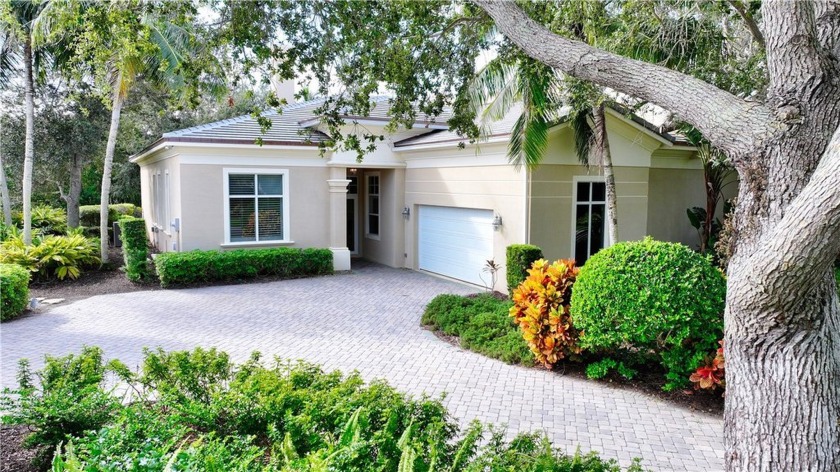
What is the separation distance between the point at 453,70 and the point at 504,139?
12.5 ft

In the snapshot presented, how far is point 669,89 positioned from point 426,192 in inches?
451

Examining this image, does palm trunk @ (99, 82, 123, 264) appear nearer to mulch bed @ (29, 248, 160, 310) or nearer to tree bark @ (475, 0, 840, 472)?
mulch bed @ (29, 248, 160, 310)

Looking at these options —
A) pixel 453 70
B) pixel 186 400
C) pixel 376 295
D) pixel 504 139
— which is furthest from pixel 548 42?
pixel 376 295

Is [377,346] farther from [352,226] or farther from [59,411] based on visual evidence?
[352,226]

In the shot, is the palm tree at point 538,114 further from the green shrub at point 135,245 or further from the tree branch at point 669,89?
the green shrub at point 135,245

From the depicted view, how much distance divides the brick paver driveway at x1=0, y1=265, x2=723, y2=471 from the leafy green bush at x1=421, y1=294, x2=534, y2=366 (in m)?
0.21

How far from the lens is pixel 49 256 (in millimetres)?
13938

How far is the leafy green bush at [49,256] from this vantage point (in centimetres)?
1361

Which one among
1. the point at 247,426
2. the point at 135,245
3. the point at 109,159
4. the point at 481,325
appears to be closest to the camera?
the point at 247,426

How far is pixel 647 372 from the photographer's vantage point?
720 cm

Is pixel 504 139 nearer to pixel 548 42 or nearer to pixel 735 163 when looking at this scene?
pixel 548 42

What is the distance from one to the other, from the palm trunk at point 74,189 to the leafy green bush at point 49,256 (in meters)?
5.86

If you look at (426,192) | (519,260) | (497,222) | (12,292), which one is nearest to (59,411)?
(12,292)

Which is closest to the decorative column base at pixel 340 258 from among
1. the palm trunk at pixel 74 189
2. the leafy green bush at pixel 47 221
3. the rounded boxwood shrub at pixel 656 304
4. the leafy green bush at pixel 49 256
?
the leafy green bush at pixel 49 256
